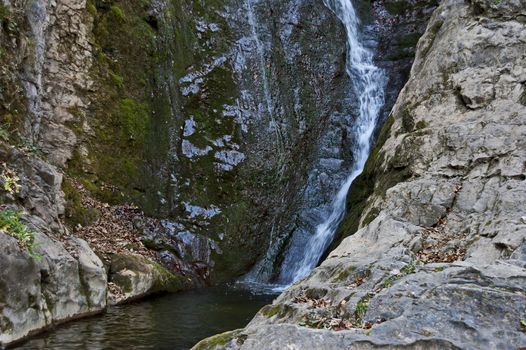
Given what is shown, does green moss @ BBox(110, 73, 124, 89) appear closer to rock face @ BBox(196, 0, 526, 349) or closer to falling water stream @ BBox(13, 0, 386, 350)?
falling water stream @ BBox(13, 0, 386, 350)

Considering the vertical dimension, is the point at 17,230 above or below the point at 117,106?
below

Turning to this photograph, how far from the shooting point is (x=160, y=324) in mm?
8266

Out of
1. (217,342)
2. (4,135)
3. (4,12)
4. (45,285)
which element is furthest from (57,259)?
(4,12)

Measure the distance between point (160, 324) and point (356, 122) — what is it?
11.6 metres

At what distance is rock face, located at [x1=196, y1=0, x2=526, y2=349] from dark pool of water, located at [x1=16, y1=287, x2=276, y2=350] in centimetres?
236

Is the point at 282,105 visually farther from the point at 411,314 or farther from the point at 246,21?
the point at 411,314

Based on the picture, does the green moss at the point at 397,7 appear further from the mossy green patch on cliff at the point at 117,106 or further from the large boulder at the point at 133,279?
the large boulder at the point at 133,279

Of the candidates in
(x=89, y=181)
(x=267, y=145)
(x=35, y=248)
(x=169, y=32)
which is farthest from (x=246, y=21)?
(x=35, y=248)

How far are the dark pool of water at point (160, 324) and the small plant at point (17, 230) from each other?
1.39 metres

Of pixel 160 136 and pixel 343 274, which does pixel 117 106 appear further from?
pixel 343 274

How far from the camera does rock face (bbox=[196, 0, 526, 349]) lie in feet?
12.7

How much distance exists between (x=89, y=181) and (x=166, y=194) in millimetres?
2328

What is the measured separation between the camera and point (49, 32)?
12.7m

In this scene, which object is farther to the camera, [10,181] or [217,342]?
[10,181]
